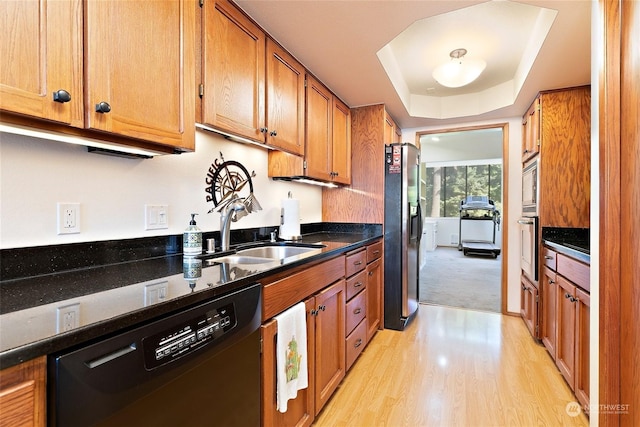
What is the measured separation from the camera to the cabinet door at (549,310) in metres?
2.14

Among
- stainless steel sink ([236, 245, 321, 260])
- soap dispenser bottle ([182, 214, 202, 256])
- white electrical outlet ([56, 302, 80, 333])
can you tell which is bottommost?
stainless steel sink ([236, 245, 321, 260])

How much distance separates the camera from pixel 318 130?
2.35m

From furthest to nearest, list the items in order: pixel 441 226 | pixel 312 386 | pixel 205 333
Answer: pixel 441 226
pixel 312 386
pixel 205 333

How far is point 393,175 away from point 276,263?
1.87 meters

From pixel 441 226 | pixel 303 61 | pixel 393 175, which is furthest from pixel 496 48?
pixel 441 226

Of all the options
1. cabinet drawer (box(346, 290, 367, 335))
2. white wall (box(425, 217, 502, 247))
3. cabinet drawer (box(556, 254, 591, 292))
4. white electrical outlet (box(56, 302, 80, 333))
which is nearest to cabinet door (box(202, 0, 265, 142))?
white electrical outlet (box(56, 302, 80, 333))

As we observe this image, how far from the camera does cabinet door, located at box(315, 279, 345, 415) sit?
160 centimetres

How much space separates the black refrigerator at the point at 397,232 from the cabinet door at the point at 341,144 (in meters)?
0.37

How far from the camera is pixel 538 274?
250 cm

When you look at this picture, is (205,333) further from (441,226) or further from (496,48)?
(441,226)

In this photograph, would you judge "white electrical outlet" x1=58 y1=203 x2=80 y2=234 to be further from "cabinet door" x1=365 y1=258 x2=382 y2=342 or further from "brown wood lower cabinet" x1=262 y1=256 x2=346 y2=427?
"cabinet door" x1=365 y1=258 x2=382 y2=342

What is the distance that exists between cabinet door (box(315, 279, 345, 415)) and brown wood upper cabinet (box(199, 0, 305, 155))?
3.08 ft

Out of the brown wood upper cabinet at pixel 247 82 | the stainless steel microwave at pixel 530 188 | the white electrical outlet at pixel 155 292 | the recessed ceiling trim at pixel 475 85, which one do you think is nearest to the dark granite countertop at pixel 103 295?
the white electrical outlet at pixel 155 292

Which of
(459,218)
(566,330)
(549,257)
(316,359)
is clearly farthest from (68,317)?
(459,218)
